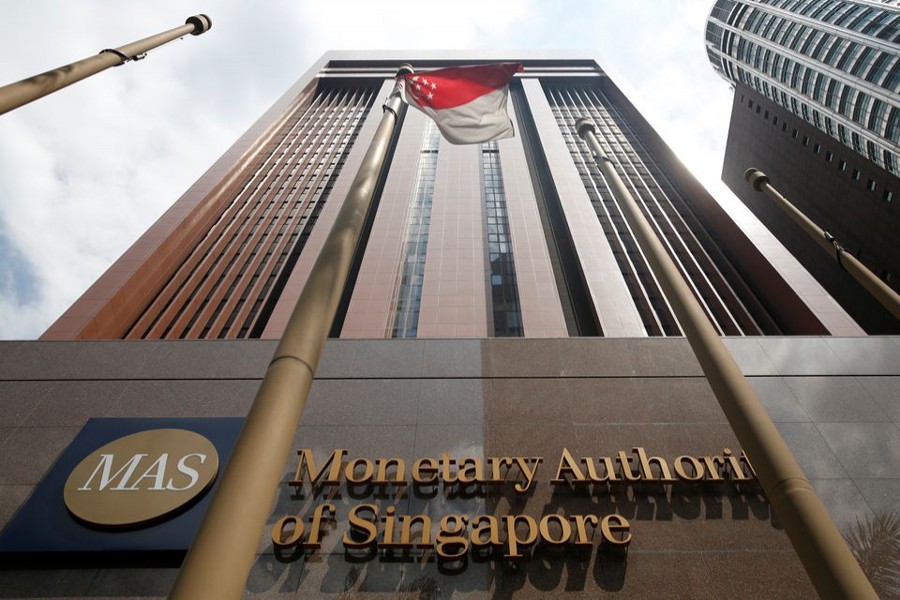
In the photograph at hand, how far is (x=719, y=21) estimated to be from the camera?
3669 inches

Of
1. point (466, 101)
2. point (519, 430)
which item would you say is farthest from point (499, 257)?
point (466, 101)

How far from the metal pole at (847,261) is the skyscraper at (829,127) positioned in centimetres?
3631

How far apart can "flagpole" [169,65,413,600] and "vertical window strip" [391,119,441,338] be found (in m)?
20.7

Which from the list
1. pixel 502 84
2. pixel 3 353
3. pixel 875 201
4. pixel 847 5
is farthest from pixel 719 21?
pixel 3 353

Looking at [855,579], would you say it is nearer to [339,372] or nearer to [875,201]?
[339,372]

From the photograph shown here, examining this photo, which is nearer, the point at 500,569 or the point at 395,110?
the point at 395,110

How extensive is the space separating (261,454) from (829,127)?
8306 cm

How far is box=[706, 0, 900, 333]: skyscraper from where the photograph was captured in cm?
4938

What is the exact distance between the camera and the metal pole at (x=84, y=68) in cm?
643

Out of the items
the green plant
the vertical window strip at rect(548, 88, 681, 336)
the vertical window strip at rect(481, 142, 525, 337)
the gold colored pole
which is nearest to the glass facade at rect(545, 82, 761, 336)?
the vertical window strip at rect(548, 88, 681, 336)

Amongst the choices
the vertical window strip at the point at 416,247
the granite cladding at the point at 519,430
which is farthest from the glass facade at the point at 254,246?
the granite cladding at the point at 519,430

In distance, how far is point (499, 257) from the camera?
31266mm

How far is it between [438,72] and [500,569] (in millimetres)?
10230

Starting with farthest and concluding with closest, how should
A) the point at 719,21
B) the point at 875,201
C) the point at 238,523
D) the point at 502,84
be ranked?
1. the point at 719,21
2. the point at 875,201
3. the point at 502,84
4. the point at 238,523
